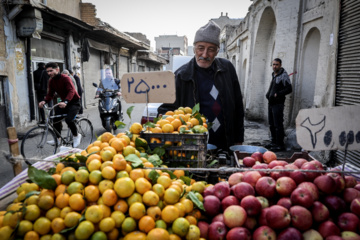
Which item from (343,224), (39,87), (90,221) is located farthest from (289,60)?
(39,87)

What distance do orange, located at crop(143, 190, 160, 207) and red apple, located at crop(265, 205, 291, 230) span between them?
0.60m

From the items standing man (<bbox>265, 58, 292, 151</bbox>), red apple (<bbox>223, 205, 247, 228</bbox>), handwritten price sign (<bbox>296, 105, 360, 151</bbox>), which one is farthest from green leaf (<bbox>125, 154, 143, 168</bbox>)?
standing man (<bbox>265, 58, 292, 151</bbox>)

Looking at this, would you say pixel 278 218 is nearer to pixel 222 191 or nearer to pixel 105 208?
pixel 222 191

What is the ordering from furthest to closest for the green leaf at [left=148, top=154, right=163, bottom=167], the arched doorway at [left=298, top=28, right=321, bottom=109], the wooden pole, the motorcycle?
the motorcycle < the arched doorway at [left=298, top=28, right=321, bottom=109] < the wooden pole < the green leaf at [left=148, top=154, right=163, bottom=167]

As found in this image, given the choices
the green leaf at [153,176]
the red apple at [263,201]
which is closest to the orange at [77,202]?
the green leaf at [153,176]

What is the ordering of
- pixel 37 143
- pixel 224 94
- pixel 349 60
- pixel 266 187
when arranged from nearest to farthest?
pixel 266 187, pixel 224 94, pixel 349 60, pixel 37 143

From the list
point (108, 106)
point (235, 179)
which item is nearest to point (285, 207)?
point (235, 179)

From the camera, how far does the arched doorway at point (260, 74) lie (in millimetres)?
10773

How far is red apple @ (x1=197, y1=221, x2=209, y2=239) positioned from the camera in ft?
4.31

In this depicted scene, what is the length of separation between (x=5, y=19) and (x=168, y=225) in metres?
9.35

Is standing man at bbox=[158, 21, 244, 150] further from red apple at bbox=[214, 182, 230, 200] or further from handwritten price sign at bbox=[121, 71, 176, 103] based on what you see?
red apple at bbox=[214, 182, 230, 200]

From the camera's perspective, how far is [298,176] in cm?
143

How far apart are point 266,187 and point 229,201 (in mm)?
233

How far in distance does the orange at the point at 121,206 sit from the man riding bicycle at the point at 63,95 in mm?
4540
